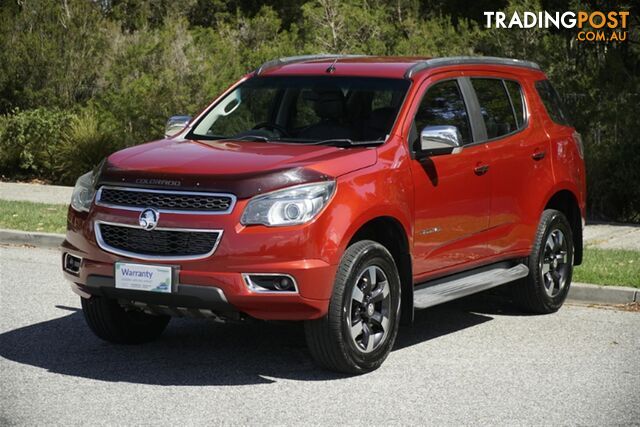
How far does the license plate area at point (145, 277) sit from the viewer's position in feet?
22.3

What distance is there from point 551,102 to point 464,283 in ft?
7.31

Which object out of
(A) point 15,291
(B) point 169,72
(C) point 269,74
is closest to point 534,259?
(C) point 269,74

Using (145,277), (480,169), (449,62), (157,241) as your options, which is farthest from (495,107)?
(145,277)

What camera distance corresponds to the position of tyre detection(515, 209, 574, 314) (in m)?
9.21

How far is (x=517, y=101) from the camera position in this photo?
9250 mm

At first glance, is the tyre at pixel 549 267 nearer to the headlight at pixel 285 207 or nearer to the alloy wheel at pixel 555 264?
the alloy wheel at pixel 555 264

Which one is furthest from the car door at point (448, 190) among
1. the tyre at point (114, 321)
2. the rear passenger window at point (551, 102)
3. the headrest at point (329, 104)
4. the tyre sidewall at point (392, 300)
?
the tyre at point (114, 321)

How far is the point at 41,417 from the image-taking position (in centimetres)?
618

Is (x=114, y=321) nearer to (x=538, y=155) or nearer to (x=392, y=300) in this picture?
(x=392, y=300)

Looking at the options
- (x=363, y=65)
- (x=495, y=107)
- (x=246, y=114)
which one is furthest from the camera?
(x=495, y=107)

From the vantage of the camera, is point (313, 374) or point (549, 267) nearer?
point (313, 374)

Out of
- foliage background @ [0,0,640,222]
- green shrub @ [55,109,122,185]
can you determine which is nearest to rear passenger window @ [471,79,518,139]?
foliage background @ [0,0,640,222]

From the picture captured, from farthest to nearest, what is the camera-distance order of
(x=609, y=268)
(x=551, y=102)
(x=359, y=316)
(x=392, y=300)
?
(x=609, y=268), (x=551, y=102), (x=392, y=300), (x=359, y=316)

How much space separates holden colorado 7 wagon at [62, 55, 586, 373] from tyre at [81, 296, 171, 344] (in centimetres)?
1
